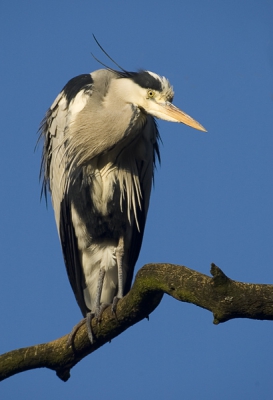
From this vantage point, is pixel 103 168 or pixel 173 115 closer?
pixel 173 115

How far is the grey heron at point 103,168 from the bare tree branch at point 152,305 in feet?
2.57

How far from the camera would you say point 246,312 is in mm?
2572

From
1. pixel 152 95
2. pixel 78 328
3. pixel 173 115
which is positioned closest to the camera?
pixel 78 328

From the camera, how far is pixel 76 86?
15.1 ft

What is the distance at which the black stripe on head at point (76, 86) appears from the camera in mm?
4543

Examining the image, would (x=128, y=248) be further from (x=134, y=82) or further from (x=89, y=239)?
(x=134, y=82)

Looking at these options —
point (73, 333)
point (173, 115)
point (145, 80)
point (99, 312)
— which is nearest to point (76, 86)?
point (145, 80)

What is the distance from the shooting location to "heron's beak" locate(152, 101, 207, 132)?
4.15 meters

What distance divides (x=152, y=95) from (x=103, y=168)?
604 mm

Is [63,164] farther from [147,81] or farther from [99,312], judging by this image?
[99,312]

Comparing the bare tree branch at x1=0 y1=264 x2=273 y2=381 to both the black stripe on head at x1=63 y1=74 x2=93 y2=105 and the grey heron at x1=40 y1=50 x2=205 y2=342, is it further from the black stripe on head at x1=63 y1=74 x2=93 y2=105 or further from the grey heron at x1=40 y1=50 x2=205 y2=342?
the black stripe on head at x1=63 y1=74 x2=93 y2=105

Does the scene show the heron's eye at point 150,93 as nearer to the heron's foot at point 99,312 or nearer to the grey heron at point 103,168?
the grey heron at point 103,168

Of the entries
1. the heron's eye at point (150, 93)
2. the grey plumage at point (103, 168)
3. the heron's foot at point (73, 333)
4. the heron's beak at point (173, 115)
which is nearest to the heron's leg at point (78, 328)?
the heron's foot at point (73, 333)

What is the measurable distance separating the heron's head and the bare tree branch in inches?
50.3
